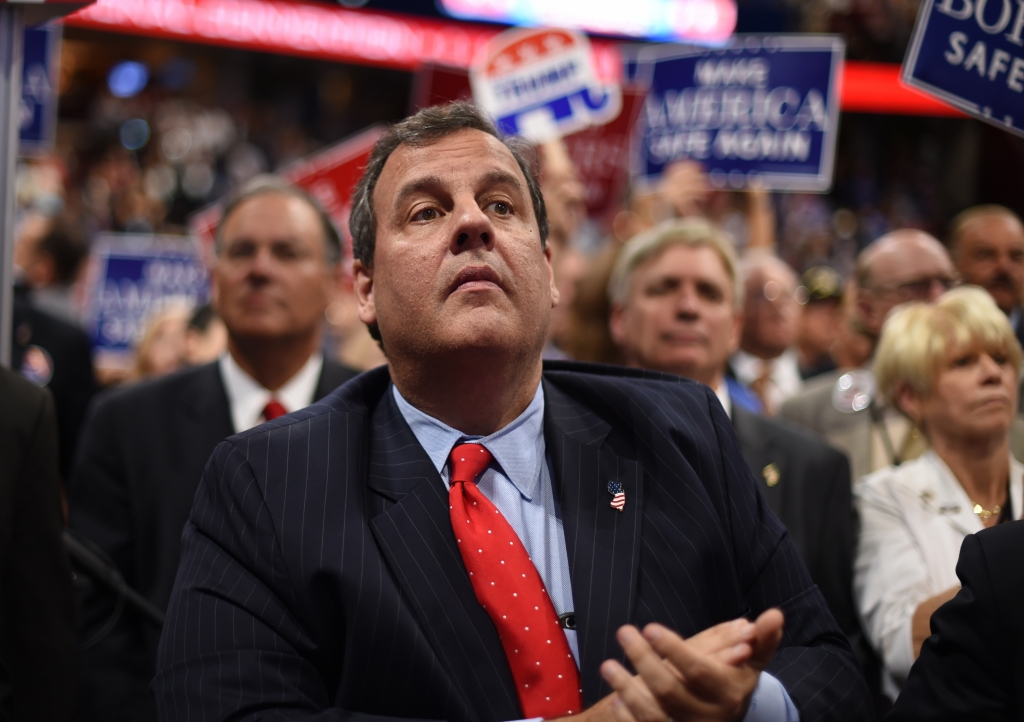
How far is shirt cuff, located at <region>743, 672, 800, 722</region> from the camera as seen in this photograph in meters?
1.55

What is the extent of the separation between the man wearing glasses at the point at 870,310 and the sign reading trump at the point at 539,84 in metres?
1.67

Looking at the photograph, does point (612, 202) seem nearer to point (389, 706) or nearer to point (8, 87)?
point (8, 87)

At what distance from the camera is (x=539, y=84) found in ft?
16.4

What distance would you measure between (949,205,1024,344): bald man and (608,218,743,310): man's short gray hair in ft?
2.89

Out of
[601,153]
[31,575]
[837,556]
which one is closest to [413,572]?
[31,575]

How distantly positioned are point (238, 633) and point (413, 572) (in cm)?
28

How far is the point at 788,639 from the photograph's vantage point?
1.75 metres

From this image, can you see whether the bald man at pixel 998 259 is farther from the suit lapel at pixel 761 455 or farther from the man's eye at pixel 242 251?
the man's eye at pixel 242 251

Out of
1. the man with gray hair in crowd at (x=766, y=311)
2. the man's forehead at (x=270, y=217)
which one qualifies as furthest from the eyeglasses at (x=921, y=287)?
the man's forehead at (x=270, y=217)

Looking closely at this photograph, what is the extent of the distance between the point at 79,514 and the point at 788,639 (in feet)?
6.36

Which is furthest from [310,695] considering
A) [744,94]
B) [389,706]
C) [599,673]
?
[744,94]

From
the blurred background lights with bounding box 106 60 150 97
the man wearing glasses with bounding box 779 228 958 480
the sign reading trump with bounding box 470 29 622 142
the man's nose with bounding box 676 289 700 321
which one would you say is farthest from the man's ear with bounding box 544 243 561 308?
the blurred background lights with bounding box 106 60 150 97

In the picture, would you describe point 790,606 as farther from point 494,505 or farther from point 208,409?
point 208,409

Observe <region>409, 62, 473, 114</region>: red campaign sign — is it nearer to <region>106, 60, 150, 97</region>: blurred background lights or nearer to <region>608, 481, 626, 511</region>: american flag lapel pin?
<region>608, 481, 626, 511</region>: american flag lapel pin
